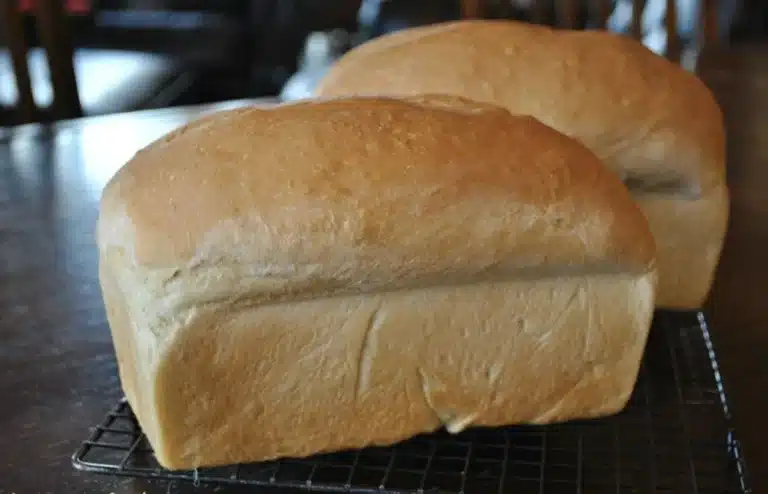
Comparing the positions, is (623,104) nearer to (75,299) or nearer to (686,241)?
(686,241)

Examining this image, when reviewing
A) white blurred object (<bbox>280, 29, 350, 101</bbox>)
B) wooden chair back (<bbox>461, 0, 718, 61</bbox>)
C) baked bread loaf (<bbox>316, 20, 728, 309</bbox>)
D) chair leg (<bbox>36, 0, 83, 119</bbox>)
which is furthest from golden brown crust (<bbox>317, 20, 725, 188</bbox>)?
wooden chair back (<bbox>461, 0, 718, 61</bbox>)

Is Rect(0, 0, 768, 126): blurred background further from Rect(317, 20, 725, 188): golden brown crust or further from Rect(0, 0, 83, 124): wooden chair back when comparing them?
Rect(317, 20, 725, 188): golden brown crust

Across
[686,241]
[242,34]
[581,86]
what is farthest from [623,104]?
[242,34]

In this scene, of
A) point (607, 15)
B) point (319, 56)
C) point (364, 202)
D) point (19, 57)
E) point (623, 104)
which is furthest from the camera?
point (607, 15)

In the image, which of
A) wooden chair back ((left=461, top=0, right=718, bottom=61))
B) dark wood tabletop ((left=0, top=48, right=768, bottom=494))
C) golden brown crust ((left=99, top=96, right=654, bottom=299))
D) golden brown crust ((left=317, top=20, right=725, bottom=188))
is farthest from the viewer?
wooden chair back ((left=461, top=0, right=718, bottom=61))

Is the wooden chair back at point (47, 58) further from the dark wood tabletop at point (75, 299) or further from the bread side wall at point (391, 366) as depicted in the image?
the bread side wall at point (391, 366)

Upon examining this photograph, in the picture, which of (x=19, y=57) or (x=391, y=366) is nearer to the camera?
(x=391, y=366)

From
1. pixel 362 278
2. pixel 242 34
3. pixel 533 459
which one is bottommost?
pixel 242 34
